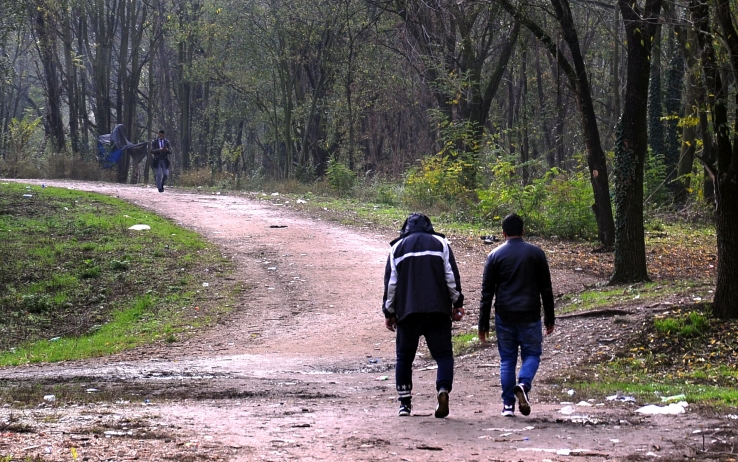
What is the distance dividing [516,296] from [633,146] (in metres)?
7.45

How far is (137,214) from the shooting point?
2345 centimetres

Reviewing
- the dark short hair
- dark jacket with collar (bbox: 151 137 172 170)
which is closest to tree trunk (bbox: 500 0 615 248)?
the dark short hair

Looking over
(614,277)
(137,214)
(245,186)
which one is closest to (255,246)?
(137,214)

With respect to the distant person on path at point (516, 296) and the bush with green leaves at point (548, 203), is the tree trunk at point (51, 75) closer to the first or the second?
the bush with green leaves at point (548, 203)

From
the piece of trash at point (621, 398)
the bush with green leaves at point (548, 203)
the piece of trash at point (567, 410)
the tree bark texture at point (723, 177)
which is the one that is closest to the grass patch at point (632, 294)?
the tree bark texture at point (723, 177)

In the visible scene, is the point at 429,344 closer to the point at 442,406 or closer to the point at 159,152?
the point at 442,406

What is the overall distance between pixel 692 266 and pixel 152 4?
39457 millimetres

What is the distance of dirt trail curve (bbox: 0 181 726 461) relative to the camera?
6066 mm

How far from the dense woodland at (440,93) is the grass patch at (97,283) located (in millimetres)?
7301

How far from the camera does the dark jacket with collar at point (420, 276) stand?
24.5ft

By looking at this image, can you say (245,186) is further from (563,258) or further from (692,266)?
(692,266)

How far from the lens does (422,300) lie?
24.5 feet

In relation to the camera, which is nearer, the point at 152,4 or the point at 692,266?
the point at 692,266

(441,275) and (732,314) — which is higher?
(441,275)
